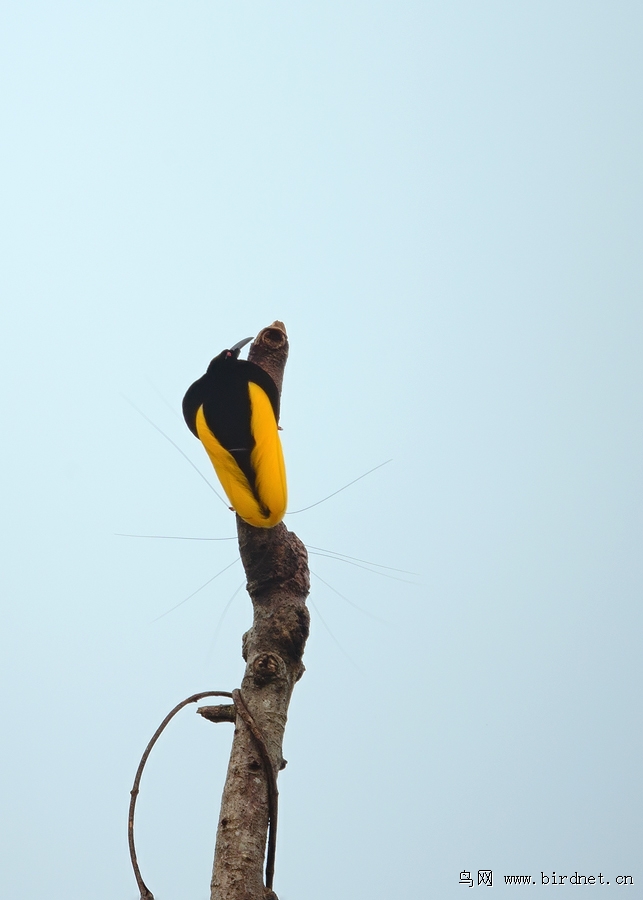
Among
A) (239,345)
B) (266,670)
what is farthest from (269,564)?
(239,345)

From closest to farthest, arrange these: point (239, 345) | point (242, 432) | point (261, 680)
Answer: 1. point (261, 680)
2. point (242, 432)
3. point (239, 345)

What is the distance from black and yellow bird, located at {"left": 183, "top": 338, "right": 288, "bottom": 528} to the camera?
1.44 m

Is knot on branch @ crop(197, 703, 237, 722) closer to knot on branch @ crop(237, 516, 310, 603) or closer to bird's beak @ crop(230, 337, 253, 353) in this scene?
knot on branch @ crop(237, 516, 310, 603)

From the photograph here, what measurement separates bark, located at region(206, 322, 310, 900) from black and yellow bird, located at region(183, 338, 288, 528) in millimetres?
92

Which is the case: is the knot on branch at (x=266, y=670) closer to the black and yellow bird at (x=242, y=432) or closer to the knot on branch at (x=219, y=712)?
the knot on branch at (x=219, y=712)

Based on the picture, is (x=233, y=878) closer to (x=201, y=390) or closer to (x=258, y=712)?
(x=258, y=712)

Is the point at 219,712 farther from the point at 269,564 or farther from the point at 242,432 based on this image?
the point at 242,432

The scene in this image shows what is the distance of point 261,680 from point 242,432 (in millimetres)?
A: 495

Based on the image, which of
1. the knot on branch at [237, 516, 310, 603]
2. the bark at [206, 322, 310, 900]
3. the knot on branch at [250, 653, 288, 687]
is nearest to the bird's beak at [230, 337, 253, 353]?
the bark at [206, 322, 310, 900]

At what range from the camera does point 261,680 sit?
135cm

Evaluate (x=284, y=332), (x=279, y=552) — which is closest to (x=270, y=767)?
(x=279, y=552)

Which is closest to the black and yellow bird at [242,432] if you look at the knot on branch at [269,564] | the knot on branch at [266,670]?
the knot on branch at [269,564]

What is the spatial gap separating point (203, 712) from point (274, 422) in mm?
606

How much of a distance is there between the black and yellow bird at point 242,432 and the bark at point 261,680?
9 cm
